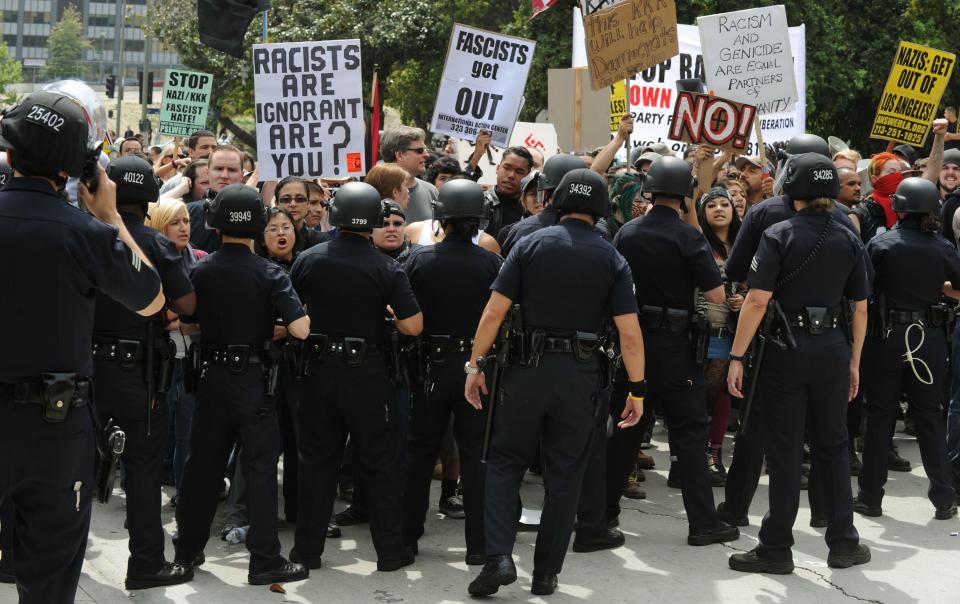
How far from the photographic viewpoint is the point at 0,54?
93.8 metres

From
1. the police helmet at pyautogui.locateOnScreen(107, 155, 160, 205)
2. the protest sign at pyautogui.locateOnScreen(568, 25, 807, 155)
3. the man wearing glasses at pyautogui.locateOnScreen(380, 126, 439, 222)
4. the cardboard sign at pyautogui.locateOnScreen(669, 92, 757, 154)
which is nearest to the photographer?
the police helmet at pyautogui.locateOnScreen(107, 155, 160, 205)

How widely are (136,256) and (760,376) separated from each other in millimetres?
3833

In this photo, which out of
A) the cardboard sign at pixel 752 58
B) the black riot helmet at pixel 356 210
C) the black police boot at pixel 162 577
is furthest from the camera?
the cardboard sign at pixel 752 58

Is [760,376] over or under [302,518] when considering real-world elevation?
over

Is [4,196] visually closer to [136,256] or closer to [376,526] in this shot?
[136,256]

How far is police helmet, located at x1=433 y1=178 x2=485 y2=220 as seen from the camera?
277 inches

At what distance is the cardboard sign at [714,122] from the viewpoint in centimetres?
957

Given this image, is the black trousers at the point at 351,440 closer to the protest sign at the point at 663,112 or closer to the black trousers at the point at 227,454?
the black trousers at the point at 227,454

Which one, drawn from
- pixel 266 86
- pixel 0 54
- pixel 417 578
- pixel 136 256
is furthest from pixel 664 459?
pixel 0 54

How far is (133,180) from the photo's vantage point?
21.0 feet

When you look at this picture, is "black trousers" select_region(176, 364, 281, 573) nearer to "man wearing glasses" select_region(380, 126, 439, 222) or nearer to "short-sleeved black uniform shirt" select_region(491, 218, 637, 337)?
"short-sleeved black uniform shirt" select_region(491, 218, 637, 337)

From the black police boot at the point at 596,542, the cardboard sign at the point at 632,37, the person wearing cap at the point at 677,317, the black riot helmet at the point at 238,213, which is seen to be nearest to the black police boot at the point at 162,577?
the black riot helmet at the point at 238,213

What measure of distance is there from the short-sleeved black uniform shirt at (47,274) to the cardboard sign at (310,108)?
482 centimetres

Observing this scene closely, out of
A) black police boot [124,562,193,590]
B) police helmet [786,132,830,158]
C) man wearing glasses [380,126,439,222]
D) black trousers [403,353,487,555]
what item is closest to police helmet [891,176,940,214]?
police helmet [786,132,830,158]
